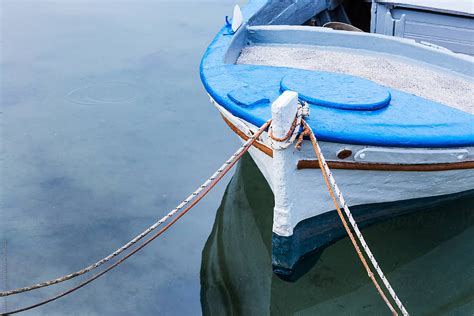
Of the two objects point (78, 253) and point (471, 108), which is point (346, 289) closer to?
→ point (471, 108)

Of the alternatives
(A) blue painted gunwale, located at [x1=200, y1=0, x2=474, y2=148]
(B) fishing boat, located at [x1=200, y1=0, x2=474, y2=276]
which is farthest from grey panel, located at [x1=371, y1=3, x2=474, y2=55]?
(A) blue painted gunwale, located at [x1=200, y1=0, x2=474, y2=148]

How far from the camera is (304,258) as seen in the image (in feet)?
15.5

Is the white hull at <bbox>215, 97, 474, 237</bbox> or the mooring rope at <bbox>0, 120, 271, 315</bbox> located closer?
the mooring rope at <bbox>0, 120, 271, 315</bbox>

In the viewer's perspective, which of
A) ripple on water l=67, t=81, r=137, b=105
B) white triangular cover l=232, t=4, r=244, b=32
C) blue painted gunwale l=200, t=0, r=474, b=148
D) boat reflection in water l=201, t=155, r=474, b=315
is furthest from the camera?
ripple on water l=67, t=81, r=137, b=105

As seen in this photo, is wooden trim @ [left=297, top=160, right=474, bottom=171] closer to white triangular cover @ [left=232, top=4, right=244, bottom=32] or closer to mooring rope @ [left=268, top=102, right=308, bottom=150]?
mooring rope @ [left=268, top=102, right=308, bottom=150]

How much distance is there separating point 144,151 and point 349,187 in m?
3.08

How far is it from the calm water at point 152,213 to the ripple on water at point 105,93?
0.03m

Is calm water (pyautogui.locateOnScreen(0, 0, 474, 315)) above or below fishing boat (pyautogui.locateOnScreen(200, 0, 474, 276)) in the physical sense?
below

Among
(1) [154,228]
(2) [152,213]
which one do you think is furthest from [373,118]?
(2) [152,213]

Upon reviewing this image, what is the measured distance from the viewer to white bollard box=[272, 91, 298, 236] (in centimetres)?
364

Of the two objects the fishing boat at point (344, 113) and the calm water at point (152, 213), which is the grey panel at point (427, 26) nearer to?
the fishing boat at point (344, 113)

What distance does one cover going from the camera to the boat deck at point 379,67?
4684 millimetres

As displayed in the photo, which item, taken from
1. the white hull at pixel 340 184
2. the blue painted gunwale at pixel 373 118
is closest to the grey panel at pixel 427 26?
the white hull at pixel 340 184

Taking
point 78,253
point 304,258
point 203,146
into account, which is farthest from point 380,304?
point 203,146
